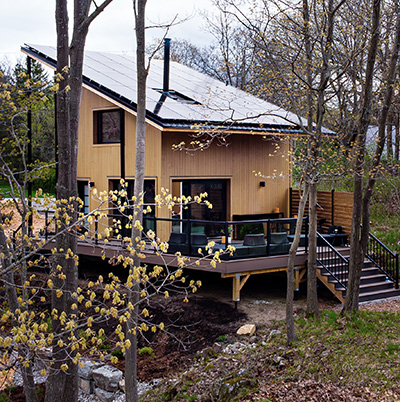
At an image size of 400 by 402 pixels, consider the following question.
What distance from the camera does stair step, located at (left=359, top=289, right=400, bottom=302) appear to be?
468 inches

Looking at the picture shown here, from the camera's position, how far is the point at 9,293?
6.33 metres

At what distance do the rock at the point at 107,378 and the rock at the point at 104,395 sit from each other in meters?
0.08

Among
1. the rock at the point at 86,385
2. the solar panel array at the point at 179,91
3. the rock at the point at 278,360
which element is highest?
the solar panel array at the point at 179,91

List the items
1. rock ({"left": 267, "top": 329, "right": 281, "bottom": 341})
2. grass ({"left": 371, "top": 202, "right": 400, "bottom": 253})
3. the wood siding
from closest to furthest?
rock ({"left": 267, "top": 329, "right": 281, "bottom": 341})
the wood siding
grass ({"left": 371, "top": 202, "right": 400, "bottom": 253})

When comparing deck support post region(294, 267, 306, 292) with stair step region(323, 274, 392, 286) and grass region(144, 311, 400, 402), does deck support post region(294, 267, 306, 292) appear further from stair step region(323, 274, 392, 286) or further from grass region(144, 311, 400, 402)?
grass region(144, 311, 400, 402)

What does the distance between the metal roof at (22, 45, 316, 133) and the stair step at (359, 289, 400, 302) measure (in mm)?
4841

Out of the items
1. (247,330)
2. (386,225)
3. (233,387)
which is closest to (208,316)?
(247,330)

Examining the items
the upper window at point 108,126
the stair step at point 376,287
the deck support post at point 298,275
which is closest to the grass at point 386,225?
the stair step at point 376,287

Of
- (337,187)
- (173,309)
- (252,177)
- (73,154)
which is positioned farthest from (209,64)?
(73,154)

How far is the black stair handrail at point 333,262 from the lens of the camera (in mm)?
12188

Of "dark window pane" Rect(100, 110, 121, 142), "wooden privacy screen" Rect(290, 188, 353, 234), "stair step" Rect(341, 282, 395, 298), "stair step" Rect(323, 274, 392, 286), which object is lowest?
"stair step" Rect(341, 282, 395, 298)

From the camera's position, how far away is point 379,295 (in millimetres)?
12086

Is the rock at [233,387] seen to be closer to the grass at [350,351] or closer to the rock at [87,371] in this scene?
the grass at [350,351]

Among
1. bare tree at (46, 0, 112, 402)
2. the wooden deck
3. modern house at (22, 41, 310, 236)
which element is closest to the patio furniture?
the wooden deck
